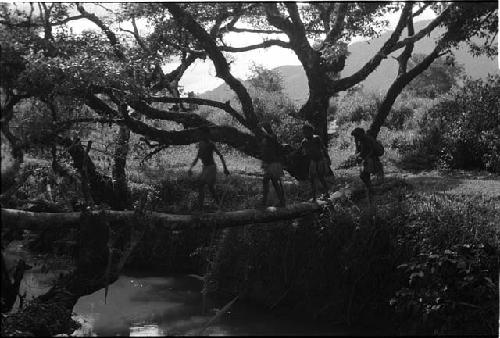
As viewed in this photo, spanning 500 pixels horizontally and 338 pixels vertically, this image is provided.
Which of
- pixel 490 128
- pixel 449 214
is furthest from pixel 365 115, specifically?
pixel 449 214

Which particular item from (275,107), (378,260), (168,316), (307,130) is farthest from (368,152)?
(275,107)

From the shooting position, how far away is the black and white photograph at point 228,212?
11180 millimetres

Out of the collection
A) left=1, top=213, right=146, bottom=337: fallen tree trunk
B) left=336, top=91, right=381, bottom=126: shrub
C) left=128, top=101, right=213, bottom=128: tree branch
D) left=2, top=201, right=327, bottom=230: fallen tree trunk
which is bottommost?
left=1, top=213, right=146, bottom=337: fallen tree trunk

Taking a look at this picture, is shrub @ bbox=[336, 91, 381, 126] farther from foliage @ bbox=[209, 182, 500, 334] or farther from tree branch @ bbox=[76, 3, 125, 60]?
foliage @ bbox=[209, 182, 500, 334]

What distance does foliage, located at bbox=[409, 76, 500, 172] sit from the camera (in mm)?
21266

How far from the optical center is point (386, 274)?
12125 millimetres

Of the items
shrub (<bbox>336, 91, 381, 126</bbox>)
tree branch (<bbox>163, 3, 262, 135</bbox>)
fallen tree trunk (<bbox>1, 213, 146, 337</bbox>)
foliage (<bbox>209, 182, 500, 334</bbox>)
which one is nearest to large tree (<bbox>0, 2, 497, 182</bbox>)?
tree branch (<bbox>163, 3, 262, 135</bbox>)

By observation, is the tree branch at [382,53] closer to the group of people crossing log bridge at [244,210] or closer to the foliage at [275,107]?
the foliage at [275,107]

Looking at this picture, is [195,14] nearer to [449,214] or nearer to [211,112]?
[449,214]

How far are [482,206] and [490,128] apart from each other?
35.1ft

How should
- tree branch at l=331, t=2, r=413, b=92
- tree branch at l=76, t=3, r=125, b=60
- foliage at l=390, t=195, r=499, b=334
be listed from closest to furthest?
foliage at l=390, t=195, r=499, b=334
tree branch at l=331, t=2, r=413, b=92
tree branch at l=76, t=3, r=125, b=60

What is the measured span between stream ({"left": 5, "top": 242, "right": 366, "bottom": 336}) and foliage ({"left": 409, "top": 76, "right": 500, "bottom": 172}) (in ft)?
37.8

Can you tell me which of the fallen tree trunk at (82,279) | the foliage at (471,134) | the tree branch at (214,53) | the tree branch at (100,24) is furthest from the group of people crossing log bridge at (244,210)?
the foliage at (471,134)

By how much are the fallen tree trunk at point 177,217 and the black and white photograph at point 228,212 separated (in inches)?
1.3
